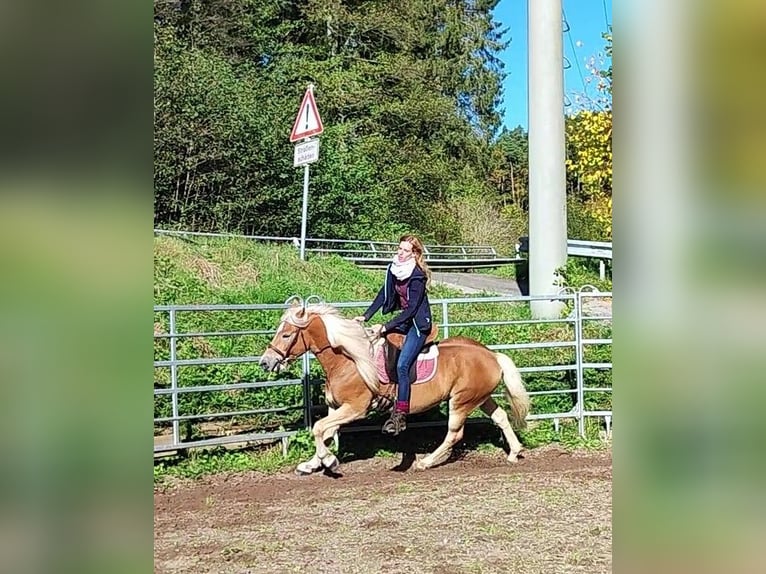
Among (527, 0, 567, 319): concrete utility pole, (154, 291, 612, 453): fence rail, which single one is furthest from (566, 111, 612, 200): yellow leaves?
(154, 291, 612, 453): fence rail

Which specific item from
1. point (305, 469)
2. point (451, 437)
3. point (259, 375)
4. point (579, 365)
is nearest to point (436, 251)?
point (579, 365)

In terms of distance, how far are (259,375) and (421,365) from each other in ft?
5.50

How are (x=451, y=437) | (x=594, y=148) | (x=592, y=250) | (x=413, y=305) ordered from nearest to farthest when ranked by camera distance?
(x=413, y=305) < (x=451, y=437) < (x=594, y=148) < (x=592, y=250)

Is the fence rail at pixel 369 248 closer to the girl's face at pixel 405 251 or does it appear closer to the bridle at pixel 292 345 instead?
the bridle at pixel 292 345

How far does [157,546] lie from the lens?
3.54 m

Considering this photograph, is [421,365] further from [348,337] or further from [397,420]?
[348,337]

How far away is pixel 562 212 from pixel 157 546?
19.0 feet

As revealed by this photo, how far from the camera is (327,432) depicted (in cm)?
464

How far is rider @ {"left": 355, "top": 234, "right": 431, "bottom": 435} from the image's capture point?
4609 mm

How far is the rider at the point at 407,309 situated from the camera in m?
4.61

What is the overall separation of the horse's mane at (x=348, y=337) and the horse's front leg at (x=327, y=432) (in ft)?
0.71

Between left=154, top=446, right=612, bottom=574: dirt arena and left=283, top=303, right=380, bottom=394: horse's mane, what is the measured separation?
731 millimetres

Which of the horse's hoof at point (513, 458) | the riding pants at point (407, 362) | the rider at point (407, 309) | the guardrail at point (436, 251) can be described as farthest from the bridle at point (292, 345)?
the guardrail at point (436, 251)
